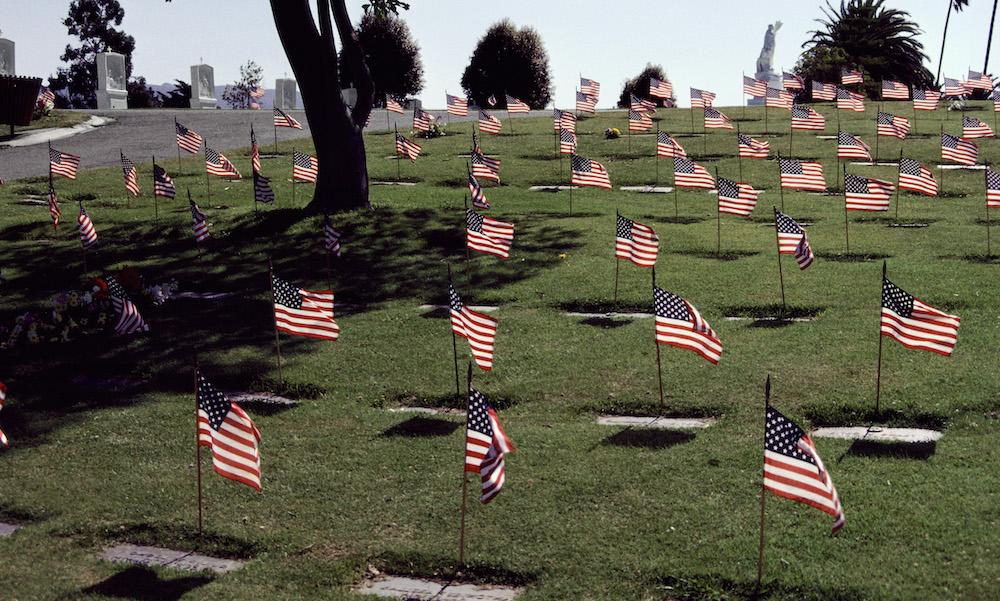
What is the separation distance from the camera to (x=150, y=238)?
18422 mm

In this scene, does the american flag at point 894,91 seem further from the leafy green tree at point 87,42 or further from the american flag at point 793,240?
the leafy green tree at point 87,42

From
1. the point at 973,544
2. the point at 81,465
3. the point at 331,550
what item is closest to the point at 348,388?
the point at 81,465

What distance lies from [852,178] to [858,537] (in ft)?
31.0

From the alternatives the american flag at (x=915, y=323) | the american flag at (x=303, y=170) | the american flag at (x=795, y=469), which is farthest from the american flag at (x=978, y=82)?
the american flag at (x=795, y=469)

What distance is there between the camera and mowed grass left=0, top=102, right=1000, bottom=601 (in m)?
6.92

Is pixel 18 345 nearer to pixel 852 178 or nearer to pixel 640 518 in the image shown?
pixel 640 518

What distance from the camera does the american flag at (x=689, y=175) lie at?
18688 millimetres

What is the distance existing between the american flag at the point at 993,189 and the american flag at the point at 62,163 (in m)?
18.0

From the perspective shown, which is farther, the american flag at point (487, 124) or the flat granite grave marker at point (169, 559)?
the american flag at point (487, 124)

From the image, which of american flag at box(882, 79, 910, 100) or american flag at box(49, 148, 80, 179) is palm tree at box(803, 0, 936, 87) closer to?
american flag at box(882, 79, 910, 100)

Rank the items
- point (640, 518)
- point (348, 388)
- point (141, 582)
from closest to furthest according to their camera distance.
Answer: point (141, 582), point (640, 518), point (348, 388)

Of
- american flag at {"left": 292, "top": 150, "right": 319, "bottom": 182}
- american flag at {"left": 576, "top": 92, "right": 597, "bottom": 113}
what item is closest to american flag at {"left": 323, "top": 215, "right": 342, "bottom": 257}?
american flag at {"left": 292, "top": 150, "right": 319, "bottom": 182}

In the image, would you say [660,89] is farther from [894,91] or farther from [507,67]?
[507,67]

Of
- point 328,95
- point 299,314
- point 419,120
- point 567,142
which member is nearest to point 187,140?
A: point 328,95
